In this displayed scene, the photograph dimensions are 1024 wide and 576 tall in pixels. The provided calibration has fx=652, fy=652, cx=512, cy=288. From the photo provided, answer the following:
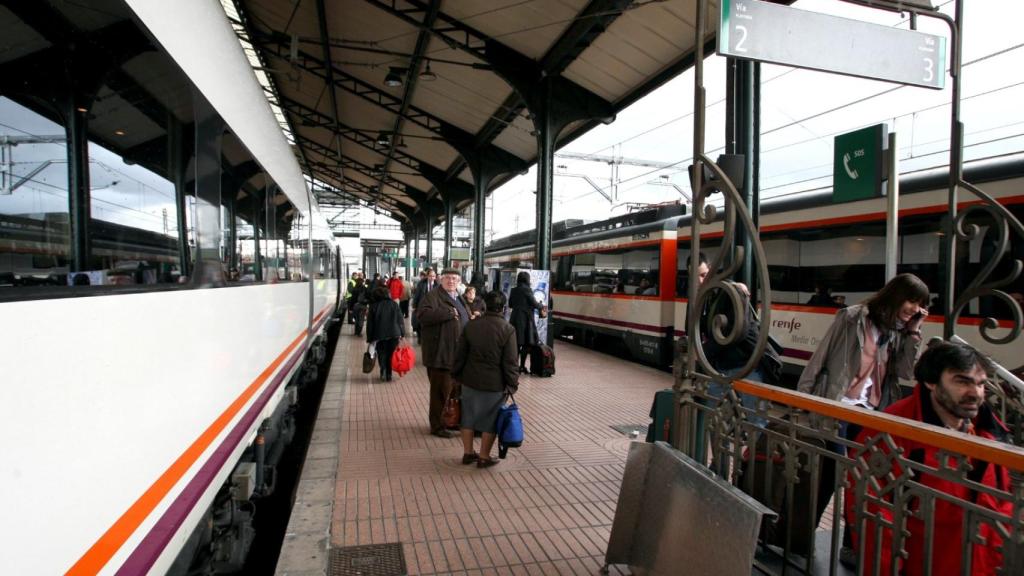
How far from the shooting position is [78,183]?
1.77 metres

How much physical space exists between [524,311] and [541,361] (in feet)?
2.77

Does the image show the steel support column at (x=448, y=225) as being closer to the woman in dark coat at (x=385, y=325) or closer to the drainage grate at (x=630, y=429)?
the woman in dark coat at (x=385, y=325)

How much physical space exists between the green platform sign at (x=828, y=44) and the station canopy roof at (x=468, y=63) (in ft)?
13.8

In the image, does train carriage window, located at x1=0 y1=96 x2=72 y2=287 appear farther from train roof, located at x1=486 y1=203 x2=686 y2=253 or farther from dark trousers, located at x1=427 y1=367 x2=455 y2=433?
train roof, located at x1=486 y1=203 x2=686 y2=253

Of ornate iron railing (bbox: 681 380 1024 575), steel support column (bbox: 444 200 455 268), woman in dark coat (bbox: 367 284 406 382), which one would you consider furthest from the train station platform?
steel support column (bbox: 444 200 455 268)

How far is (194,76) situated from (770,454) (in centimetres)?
271

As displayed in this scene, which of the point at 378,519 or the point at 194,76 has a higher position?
the point at 194,76

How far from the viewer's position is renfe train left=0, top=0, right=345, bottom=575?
140 centimetres

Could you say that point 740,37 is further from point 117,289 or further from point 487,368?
point 487,368

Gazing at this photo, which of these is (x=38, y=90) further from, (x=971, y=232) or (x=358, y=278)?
(x=358, y=278)

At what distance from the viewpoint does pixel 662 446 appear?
2.87m

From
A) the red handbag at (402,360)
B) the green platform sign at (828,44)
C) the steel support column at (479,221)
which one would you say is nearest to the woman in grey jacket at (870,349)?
the green platform sign at (828,44)

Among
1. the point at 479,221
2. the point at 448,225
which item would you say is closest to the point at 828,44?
the point at 479,221

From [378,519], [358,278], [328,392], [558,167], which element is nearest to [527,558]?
[378,519]
